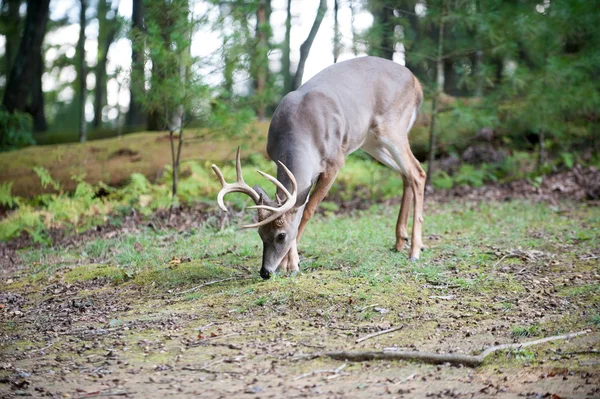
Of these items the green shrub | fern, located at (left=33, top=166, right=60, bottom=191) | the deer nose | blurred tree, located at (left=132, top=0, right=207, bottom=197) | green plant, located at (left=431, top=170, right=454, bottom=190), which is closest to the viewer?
the deer nose

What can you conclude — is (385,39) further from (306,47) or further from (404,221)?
(404,221)

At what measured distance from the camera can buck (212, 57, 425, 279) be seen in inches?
239

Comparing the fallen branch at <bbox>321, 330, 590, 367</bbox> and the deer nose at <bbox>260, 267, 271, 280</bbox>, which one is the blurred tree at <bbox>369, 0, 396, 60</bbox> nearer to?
the deer nose at <bbox>260, 267, 271, 280</bbox>

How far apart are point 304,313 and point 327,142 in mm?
2033

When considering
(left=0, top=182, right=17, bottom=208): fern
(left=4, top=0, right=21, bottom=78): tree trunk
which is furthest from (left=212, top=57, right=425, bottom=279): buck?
(left=4, top=0, right=21, bottom=78): tree trunk

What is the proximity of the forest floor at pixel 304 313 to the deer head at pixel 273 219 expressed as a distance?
25 cm

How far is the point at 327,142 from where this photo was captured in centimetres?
659

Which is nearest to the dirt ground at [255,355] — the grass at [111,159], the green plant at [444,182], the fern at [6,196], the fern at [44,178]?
the fern at [44,178]

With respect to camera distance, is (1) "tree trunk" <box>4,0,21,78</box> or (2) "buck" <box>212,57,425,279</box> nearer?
(2) "buck" <box>212,57,425,279</box>

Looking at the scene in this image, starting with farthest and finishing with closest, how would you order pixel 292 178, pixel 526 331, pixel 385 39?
pixel 385 39, pixel 292 178, pixel 526 331

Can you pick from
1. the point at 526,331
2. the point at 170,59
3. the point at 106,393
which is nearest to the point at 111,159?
the point at 170,59

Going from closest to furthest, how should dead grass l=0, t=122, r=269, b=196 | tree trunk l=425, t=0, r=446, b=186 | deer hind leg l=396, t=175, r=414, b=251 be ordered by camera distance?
deer hind leg l=396, t=175, r=414, b=251 < tree trunk l=425, t=0, r=446, b=186 < dead grass l=0, t=122, r=269, b=196

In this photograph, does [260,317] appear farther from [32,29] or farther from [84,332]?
[32,29]

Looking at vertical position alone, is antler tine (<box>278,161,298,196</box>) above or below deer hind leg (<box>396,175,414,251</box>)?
above
